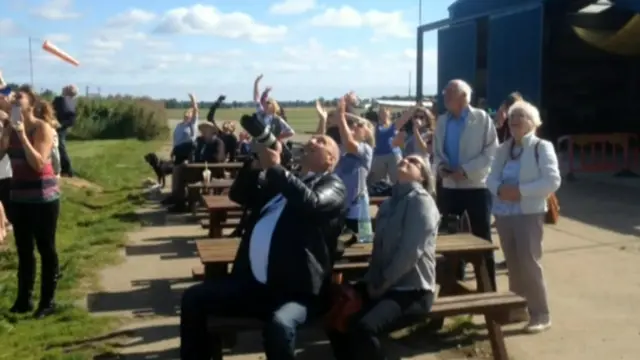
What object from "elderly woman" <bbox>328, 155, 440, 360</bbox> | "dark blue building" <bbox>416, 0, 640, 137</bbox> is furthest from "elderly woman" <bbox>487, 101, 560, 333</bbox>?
"dark blue building" <bbox>416, 0, 640, 137</bbox>

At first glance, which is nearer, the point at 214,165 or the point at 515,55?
the point at 214,165

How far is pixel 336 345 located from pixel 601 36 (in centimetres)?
1913

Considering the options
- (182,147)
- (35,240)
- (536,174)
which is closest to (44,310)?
(35,240)

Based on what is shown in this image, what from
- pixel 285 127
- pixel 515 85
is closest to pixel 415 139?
pixel 285 127

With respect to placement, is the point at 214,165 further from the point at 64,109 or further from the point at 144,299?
the point at 144,299

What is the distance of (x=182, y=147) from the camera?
1459 centimetres

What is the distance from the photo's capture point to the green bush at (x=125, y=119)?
37.4 m

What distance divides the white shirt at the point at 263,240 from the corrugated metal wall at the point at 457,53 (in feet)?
79.3

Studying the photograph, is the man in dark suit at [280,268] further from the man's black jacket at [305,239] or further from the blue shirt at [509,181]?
the blue shirt at [509,181]

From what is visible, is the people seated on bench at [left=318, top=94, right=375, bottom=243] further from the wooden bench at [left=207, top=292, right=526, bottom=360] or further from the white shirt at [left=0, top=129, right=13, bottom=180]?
the white shirt at [left=0, top=129, right=13, bottom=180]

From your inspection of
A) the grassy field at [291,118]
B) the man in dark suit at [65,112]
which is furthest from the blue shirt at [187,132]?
the grassy field at [291,118]

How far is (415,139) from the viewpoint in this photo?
31.0 ft

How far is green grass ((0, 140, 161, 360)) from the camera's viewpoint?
6.27 m

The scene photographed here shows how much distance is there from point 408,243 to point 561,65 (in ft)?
73.0
